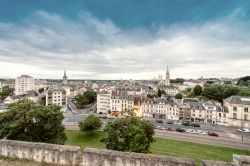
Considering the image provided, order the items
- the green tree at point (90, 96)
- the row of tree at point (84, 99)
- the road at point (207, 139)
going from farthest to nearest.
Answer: the green tree at point (90, 96)
the row of tree at point (84, 99)
the road at point (207, 139)

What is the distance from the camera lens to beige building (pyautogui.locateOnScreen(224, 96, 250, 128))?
64.0 metres

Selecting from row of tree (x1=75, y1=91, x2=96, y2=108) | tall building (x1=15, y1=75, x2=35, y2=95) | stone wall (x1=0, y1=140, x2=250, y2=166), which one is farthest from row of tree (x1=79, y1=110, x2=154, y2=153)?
tall building (x1=15, y1=75, x2=35, y2=95)

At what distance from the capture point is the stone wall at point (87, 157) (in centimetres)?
722

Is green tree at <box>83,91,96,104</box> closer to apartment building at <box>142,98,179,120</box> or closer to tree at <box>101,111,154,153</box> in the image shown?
apartment building at <box>142,98,179,120</box>

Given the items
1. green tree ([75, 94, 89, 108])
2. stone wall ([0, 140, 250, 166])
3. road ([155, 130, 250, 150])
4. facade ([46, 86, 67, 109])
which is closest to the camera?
stone wall ([0, 140, 250, 166])

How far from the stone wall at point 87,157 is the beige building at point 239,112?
66230 mm

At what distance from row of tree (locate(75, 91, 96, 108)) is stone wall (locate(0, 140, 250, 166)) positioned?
98.6m

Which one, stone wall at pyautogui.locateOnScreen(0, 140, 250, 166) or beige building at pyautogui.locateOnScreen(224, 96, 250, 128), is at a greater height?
stone wall at pyautogui.locateOnScreen(0, 140, 250, 166)

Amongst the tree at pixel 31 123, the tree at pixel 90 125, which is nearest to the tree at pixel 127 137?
the tree at pixel 31 123

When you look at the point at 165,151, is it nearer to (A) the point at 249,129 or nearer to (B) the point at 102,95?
(A) the point at 249,129

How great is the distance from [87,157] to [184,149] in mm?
36402

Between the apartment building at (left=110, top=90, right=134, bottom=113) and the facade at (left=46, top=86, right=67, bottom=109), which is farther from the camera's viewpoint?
the facade at (left=46, top=86, right=67, bottom=109)

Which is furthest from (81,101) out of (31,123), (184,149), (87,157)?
(87,157)

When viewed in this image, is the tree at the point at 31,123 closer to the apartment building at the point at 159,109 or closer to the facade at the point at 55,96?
the apartment building at the point at 159,109
